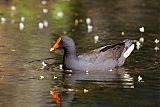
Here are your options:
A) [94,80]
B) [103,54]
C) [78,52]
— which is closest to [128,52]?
[103,54]

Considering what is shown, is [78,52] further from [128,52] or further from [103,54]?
[103,54]

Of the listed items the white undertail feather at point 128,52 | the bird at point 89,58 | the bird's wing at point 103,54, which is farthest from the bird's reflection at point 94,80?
the white undertail feather at point 128,52

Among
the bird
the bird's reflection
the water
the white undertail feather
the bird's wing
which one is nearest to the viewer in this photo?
the water

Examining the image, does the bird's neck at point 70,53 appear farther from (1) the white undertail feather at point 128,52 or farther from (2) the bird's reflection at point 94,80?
(1) the white undertail feather at point 128,52

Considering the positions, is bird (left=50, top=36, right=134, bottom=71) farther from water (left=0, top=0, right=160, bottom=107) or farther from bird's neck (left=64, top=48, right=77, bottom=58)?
water (left=0, top=0, right=160, bottom=107)

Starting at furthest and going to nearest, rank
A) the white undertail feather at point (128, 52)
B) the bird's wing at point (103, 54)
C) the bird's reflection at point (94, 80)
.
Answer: the white undertail feather at point (128, 52), the bird's wing at point (103, 54), the bird's reflection at point (94, 80)

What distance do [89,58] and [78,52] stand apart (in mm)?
2664

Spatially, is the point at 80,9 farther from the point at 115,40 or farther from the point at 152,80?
the point at 152,80

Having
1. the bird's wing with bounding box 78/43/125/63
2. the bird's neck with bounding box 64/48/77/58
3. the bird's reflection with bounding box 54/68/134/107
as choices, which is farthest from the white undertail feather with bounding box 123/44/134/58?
the bird's neck with bounding box 64/48/77/58

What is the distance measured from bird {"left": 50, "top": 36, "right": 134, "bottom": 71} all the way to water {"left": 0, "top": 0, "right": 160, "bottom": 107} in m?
0.26

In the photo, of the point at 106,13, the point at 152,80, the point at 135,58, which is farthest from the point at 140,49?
the point at 106,13

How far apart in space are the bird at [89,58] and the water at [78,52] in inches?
10.1

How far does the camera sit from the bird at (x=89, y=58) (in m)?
17.3

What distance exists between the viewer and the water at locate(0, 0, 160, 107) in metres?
14.4
